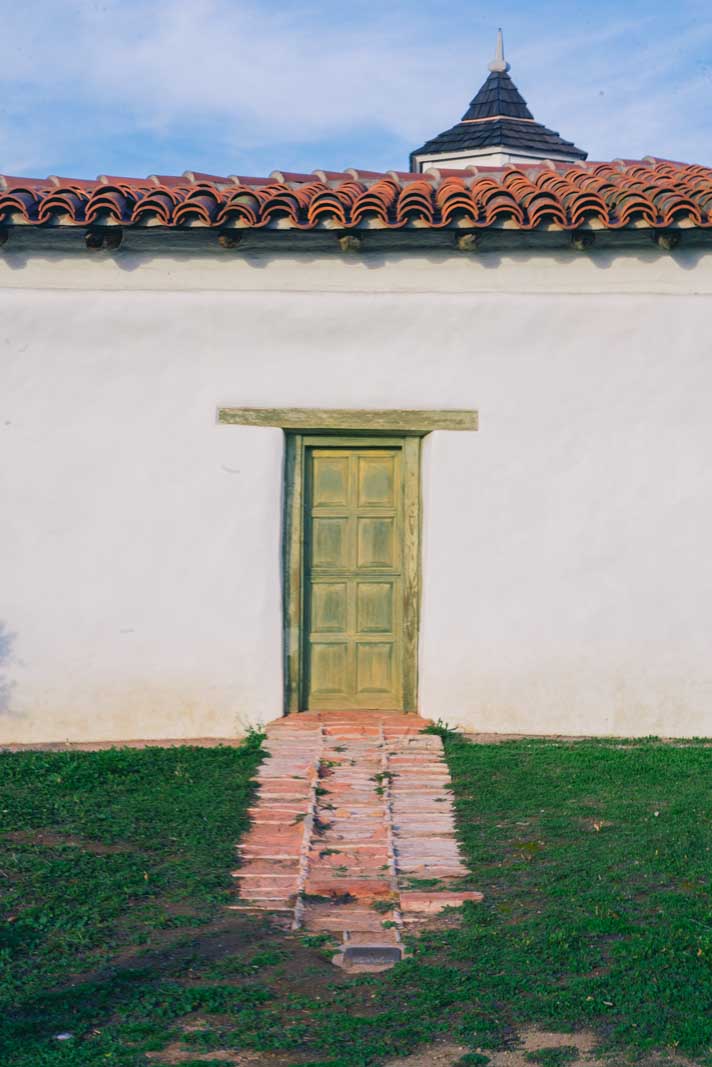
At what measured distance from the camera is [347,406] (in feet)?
26.0

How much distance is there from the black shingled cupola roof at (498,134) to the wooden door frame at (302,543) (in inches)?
465

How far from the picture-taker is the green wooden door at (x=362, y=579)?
824 centimetres

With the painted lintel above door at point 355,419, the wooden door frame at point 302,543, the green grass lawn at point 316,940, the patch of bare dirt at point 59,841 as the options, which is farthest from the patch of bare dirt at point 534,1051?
the painted lintel above door at point 355,419

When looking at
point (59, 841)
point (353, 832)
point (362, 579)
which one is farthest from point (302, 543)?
point (59, 841)

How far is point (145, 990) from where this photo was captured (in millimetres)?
4285

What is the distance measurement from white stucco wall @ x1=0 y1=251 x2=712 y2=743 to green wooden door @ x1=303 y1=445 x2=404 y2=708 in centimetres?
33

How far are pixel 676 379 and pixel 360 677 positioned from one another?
115 inches

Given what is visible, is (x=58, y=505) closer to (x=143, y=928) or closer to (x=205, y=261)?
(x=205, y=261)

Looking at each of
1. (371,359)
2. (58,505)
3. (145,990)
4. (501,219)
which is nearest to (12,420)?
(58,505)

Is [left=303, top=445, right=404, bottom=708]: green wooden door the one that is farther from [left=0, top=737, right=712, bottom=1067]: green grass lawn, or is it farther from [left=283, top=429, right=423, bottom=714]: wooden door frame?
[left=0, top=737, right=712, bottom=1067]: green grass lawn

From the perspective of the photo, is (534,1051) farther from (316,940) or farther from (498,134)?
(498,134)

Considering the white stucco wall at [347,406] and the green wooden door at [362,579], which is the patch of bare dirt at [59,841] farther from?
the green wooden door at [362,579]

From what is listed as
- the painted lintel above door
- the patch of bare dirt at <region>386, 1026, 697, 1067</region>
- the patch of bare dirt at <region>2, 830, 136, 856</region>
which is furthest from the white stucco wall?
the patch of bare dirt at <region>386, 1026, 697, 1067</region>

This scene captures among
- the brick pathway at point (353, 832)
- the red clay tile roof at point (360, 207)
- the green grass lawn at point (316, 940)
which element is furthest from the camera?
the red clay tile roof at point (360, 207)
